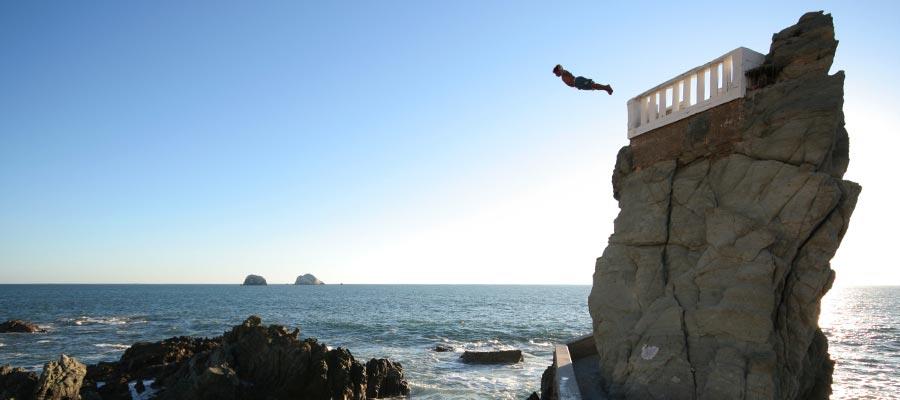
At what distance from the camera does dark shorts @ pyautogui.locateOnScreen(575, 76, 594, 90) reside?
29.7 ft

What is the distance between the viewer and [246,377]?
17.6 metres

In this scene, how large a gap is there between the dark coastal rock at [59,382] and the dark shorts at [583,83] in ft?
56.7

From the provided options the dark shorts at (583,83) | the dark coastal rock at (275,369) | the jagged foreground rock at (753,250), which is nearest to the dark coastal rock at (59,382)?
the dark coastal rock at (275,369)

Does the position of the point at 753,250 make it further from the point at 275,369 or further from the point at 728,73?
the point at 275,369

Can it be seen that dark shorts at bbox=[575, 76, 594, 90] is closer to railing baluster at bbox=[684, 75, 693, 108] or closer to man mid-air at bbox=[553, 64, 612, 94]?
man mid-air at bbox=[553, 64, 612, 94]

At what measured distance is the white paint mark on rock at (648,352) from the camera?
8070 mm

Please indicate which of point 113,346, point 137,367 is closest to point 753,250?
point 137,367

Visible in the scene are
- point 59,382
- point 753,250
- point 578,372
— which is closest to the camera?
point 753,250

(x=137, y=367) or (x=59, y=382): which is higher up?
(x=59, y=382)

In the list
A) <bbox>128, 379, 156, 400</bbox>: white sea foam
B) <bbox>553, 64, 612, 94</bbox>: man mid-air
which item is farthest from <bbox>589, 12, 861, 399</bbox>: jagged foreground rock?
<bbox>128, 379, 156, 400</bbox>: white sea foam

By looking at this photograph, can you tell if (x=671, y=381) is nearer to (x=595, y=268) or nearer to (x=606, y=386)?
(x=606, y=386)

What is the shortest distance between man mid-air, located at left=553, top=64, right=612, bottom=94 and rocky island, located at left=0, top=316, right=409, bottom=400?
42.5 ft

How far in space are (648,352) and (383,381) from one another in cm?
1410

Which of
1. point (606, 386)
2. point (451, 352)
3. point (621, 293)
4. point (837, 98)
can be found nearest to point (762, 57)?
point (837, 98)
